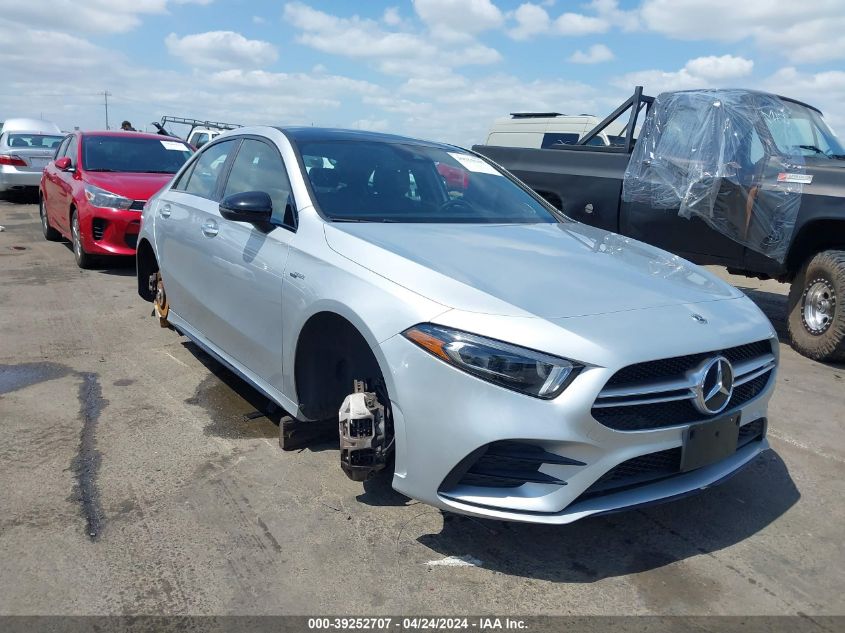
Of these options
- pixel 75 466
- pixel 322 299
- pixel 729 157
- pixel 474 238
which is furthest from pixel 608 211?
pixel 75 466

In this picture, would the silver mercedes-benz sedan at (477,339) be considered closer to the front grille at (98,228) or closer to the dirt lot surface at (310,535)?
the dirt lot surface at (310,535)

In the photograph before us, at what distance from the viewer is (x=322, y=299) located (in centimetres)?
308

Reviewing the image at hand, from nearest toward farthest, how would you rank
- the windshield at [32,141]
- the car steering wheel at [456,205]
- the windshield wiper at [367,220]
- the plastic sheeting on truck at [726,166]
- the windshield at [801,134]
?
the windshield wiper at [367,220] < the car steering wheel at [456,205] < the plastic sheeting on truck at [726,166] < the windshield at [801,134] < the windshield at [32,141]

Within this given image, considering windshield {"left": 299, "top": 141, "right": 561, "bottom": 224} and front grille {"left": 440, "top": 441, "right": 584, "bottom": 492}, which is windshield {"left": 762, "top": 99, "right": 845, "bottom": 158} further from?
front grille {"left": 440, "top": 441, "right": 584, "bottom": 492}

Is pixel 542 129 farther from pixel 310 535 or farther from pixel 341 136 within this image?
pixel 310 535

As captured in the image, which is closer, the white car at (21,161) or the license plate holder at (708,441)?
the license plate holder at (708,441)

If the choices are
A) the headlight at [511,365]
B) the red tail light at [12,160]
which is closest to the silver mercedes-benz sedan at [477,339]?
the headlight at [511,365]

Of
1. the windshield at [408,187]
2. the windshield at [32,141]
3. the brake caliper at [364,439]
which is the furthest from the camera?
the windshield at [32,141]

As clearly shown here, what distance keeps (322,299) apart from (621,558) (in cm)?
159

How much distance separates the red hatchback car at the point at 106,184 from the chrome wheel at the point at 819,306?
261 inches

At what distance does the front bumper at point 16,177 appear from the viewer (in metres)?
14.5

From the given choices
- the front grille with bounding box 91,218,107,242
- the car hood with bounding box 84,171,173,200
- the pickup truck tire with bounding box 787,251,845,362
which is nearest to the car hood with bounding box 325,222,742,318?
the pickup truck tire with bounding box 787,251,845,362

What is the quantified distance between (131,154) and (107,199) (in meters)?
1.27

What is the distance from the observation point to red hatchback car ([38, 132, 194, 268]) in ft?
26.5
